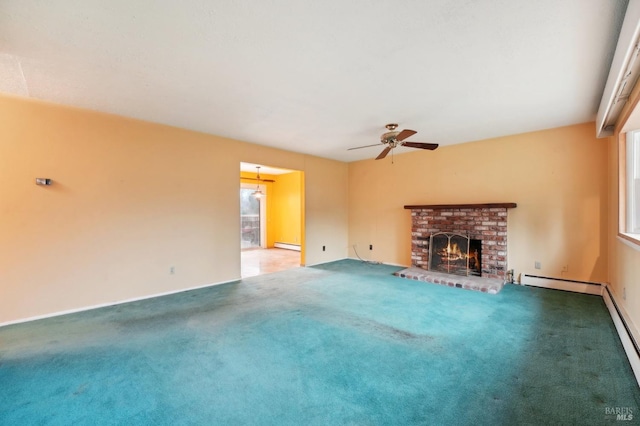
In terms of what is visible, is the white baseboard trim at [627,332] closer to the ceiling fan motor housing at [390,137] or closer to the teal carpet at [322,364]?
the teal carpet at [322,364]

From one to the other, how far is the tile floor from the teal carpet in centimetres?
215

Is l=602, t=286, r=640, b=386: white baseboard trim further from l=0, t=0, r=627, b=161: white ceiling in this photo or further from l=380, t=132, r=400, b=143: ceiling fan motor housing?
l=380, t=132, r=400, b=143: ceiling fan motor housing

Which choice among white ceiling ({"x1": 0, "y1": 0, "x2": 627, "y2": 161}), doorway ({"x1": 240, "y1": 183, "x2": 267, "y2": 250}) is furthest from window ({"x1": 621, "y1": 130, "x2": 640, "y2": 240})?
doorway ({"x1": 240, "y1": 183, "x2": 267, "y2": 250})

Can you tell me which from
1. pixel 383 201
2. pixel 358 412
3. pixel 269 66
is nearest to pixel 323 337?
pixel 358 412

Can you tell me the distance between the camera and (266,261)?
6953mm

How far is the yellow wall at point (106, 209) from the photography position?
3.15 m

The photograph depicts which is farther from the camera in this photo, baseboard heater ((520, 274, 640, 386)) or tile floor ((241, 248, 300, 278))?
tile floor ((241, 248, 300, 278))

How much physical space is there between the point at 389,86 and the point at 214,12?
1.78 metres

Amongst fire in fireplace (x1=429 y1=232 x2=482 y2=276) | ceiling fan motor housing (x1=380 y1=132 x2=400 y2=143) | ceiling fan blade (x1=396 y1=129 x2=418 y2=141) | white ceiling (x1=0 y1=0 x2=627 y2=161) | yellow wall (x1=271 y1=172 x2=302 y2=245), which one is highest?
white ceiling (x1=0 y1=0 x2=627 y2=161)

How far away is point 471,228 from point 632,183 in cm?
214

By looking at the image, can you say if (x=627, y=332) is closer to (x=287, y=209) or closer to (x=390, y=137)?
(x=390, y=137)

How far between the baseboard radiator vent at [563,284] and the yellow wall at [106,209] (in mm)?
5023

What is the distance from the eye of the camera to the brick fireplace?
4.68 meters

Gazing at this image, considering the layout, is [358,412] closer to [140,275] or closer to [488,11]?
[488,11]
